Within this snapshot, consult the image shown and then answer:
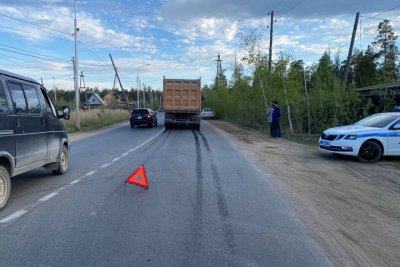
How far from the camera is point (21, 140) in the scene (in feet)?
23.5

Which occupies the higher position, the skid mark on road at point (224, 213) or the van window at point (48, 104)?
the van window at point (48, 104)

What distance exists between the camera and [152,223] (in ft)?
19.4

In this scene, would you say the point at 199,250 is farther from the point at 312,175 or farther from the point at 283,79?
the point at 283,79

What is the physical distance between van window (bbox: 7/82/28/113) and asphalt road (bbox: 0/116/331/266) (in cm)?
153

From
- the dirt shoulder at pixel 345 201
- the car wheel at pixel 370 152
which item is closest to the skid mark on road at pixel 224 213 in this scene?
the dirt shoulder at pixel 345 201

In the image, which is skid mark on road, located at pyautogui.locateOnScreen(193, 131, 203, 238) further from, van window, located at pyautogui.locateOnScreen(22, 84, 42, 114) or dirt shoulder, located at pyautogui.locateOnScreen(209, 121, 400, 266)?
van window, located at pyautogui.locateOnScreen(22, 84, 42, 114)

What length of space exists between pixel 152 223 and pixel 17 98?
3.41 metres

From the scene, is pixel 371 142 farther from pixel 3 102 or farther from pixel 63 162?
pixel 3 102

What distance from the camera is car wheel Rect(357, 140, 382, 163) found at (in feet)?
42.2

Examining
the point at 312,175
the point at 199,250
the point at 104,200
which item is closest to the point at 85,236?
the point at 199,250

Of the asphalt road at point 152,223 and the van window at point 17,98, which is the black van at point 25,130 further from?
the asphalt road at point 152,223

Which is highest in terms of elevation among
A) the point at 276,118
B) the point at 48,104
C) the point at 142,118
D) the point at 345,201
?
the point at 48,104

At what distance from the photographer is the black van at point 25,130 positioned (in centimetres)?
666

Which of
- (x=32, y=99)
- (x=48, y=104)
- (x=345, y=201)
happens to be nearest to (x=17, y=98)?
(x=32, y=99)
